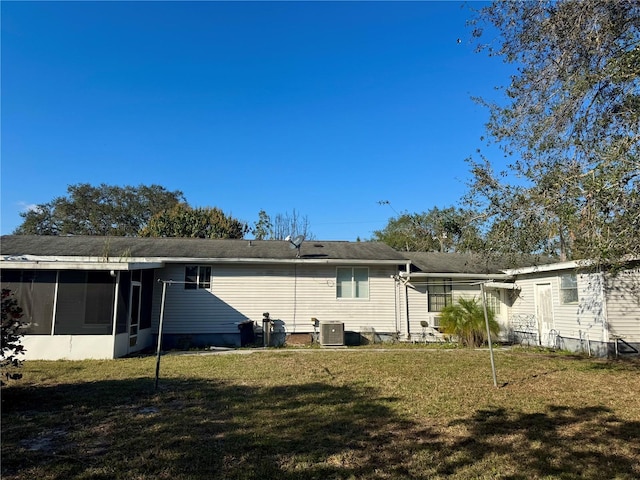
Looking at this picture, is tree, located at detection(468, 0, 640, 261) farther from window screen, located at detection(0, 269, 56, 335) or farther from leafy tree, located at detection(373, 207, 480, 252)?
window screen, located at detection(0, 269, 56, 335)

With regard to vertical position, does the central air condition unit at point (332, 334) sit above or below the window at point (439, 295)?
below

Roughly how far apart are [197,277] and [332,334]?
4886 mm

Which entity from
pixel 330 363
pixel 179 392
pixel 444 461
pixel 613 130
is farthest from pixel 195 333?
pixel 613 130

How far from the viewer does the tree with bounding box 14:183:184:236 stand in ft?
111

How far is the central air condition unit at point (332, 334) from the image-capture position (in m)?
13.1

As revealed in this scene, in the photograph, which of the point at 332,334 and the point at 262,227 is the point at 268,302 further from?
the point at 262,227

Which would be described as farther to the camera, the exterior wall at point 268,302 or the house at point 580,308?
the exterior wall at point 268,302

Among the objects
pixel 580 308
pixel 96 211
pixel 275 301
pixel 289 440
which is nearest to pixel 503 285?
pixel 580 308

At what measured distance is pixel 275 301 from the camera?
45.5 ft

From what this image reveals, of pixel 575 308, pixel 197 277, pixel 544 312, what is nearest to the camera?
pixel 575 308

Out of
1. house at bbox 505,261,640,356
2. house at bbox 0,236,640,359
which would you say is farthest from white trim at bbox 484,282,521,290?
house at bbox 505,261,640,356

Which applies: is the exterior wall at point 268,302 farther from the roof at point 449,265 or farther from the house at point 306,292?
the roof at point 449,265

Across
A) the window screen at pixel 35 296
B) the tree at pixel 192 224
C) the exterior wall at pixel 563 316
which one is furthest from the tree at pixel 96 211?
the exterior wall at pixel 563 316

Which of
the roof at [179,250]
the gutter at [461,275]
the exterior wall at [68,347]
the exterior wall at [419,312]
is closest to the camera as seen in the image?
the exterior wall at [68,347]
